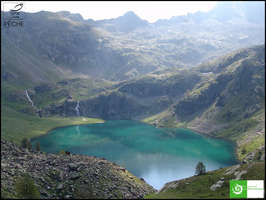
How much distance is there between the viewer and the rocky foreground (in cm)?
7994

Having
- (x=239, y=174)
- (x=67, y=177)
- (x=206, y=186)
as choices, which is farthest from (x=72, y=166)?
(x=239, y=174)

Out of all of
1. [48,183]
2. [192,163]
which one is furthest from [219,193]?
[192,163]

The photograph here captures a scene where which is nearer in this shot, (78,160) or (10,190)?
(10,190)

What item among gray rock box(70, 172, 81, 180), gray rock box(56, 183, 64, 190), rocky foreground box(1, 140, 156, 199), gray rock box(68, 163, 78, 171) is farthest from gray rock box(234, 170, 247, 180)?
gray rock box(68, 163, 78, 171)

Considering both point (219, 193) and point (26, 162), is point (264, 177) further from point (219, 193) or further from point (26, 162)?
point (26, 162)

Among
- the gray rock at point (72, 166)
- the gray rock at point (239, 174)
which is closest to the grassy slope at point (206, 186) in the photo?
the gray rock at point (239, 174)

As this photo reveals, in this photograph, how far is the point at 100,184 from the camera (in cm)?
8738

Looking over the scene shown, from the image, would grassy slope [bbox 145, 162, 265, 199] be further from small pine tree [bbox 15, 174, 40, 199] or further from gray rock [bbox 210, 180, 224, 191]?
small pine tree [bbox 15, 174, 40, 199]

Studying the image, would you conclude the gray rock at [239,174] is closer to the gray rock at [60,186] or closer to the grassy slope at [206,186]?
the grassy slope at [206,186]

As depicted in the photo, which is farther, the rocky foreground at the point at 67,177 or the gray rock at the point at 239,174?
the rocky foreground at the point at 67,177

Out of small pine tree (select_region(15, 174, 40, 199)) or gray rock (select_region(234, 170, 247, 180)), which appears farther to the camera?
gray rock (select_region(234, 170, 247, 180))

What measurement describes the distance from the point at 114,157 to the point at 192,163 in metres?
55.1

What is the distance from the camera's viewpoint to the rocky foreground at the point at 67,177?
79938 mm

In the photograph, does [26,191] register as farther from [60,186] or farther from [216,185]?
[216,185]
